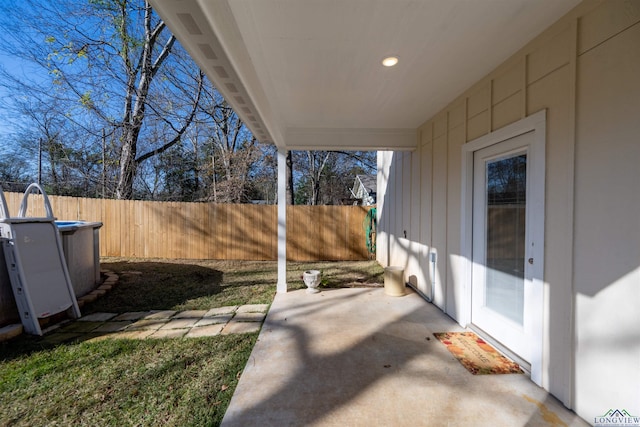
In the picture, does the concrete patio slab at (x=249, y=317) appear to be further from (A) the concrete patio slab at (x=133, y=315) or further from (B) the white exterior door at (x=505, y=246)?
(B) the white exterior door at (x=505, y=246)

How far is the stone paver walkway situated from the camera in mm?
2848

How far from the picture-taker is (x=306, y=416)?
1.73 m

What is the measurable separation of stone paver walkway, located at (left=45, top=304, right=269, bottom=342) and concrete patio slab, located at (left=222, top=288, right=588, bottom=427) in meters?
0.37

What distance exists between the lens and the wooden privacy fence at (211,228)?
730 cm

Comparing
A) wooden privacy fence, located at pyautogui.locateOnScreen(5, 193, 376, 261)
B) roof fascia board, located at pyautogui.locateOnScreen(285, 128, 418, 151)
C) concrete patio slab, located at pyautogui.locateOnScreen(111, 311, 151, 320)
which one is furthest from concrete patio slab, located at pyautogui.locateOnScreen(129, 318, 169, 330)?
wooden privacy fence, located at pyautogui.locateOnScreen(5, 193, 376, 261)

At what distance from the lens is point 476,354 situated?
2477 millimetres

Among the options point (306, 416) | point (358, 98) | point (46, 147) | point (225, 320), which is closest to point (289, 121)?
point (358, 98)

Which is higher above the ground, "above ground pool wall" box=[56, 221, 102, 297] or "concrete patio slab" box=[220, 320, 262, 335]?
"above ground pool wall" box=[56, 221, 102, 297]

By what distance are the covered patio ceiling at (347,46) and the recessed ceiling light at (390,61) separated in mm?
43

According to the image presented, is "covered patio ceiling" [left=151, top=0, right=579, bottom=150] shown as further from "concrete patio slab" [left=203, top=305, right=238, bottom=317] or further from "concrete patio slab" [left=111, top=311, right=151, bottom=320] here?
"concrete patio slab" [left=111, top=311, right=151, bottom=320]

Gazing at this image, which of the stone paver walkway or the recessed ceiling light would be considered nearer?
the recessed ceiling light

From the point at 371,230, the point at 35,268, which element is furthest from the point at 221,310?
the point at 371,230

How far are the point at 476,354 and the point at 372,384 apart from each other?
1.11m

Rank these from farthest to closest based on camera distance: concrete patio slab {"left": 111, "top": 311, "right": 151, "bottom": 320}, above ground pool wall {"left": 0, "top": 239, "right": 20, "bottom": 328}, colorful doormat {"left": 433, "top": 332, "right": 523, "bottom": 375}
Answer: concrete patio slab {"left": 111, "top": 311, "right": 151, "bottom": 320} → above ground pool wall {"left": 0, "top": 239, "right": 20, "bottom": 328} → colorful doormat {"left": 433, "top": 332, "right": 523, "bottom": 375}
